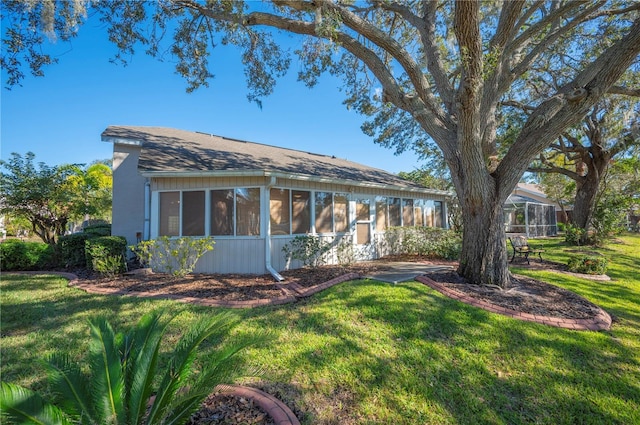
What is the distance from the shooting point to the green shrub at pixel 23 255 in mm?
8703

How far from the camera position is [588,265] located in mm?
8320

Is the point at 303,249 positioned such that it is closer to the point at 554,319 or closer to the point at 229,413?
the point at 554,319

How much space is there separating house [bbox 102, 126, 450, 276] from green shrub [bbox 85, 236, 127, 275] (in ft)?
2.35

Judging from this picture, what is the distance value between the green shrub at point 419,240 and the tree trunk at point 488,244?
457 centimetres

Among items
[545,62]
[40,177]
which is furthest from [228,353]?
[545,62]

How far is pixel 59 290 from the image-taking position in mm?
6316

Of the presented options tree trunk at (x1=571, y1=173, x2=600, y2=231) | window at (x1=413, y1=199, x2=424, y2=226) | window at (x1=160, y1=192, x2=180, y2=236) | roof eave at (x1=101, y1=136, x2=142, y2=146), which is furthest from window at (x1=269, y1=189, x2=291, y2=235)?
tree trunk at (x1=571, y1=173, x2=600, y2=231)

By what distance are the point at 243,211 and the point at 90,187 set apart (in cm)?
760

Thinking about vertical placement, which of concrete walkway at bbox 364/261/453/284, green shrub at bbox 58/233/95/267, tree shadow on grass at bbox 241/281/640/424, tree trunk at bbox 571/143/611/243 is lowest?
tree shadow on grass at bbox 241/281/640/424

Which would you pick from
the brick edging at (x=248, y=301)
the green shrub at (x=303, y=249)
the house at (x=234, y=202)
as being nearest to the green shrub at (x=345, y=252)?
the house at (x=234, y=202)

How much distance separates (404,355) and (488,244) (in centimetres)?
362

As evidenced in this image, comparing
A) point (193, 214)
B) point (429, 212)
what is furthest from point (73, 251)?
point (429, 212)

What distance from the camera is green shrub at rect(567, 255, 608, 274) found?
8.19 m

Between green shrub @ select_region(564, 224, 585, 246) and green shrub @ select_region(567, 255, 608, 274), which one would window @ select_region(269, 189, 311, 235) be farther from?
green shrub @ select_region(564, 224, 585, 246)
